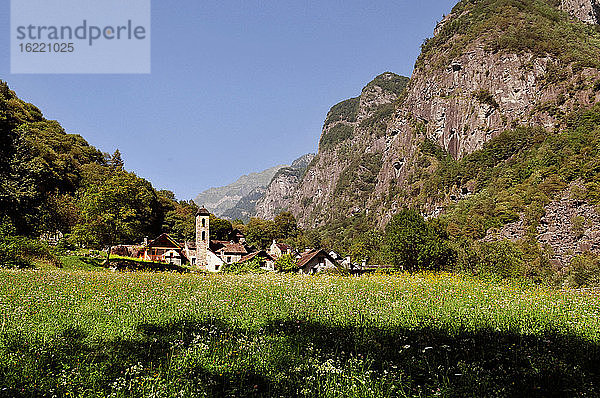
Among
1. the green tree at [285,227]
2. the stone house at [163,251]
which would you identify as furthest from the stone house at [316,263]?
the green tree at [285,227]

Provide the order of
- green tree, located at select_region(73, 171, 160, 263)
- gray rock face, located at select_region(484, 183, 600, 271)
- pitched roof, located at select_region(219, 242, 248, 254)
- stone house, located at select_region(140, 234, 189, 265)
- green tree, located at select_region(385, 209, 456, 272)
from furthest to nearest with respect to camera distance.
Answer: pitched roof, located at select_region(219, 242, 248, 254) < gray rock face, located at select_region(484, 183, 600, 271) < green tree, located at select_region(385, 209, 456, 272) < stone house, located at select_region(140, 234, 189, 265) < green tree, located at select_region(73, 171, 160, 263)

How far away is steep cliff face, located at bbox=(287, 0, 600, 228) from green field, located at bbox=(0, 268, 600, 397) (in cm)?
13258

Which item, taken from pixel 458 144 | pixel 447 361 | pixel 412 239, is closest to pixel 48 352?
pixel 447 361

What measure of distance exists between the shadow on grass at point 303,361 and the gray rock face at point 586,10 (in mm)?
211681

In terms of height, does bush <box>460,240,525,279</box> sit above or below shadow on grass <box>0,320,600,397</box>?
below

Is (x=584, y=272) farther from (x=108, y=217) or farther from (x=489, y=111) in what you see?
(x=489, y=111)

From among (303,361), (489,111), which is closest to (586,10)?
(489,111)

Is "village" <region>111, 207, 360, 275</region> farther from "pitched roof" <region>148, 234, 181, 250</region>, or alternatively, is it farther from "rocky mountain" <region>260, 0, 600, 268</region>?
"rocky mountain" <region>260, 0, 600, 268</region>

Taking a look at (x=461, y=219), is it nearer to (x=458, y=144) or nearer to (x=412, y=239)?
(x=412, y=239)

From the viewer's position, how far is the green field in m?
3.92

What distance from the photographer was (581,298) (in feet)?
30.1

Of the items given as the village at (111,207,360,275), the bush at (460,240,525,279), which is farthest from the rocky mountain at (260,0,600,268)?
the village at (111,207,360,275)

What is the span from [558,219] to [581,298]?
217 ft

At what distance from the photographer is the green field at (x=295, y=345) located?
3922 millimetres
